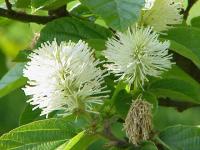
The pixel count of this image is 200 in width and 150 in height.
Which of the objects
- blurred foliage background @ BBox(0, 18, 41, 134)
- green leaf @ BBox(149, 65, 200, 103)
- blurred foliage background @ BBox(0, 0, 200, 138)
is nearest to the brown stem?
green leaf @ BBox(149, 65, 200, 103)

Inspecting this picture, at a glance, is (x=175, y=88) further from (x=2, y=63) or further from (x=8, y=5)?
(x=2, y=63)

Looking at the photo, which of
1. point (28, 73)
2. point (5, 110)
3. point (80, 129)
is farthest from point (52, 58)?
point (5, 110)

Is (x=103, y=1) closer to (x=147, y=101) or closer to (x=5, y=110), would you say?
(x=147, y=101)

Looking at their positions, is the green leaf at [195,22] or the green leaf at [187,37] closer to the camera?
the green leaf at [187,37]

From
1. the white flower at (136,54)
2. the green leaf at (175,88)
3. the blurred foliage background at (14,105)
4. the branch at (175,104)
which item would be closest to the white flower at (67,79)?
the white flower at (136,54)

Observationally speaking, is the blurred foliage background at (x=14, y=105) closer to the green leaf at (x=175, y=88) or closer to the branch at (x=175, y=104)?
the branch at (x=175, y=104)

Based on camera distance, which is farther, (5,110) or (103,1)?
(5,110)

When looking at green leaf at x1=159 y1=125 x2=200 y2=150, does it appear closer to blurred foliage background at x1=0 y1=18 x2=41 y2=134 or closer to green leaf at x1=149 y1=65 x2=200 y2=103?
green leaf at x1=149 y1=65 x2=200 y2=103
